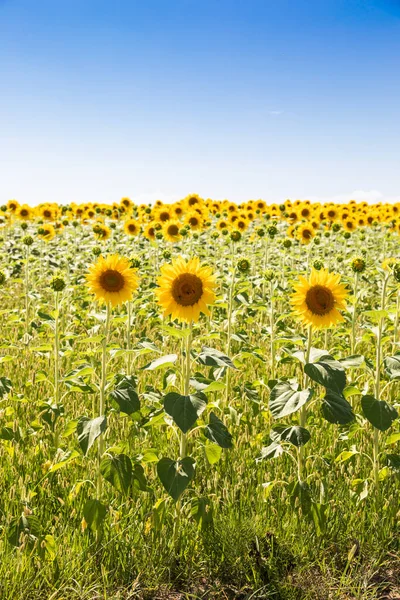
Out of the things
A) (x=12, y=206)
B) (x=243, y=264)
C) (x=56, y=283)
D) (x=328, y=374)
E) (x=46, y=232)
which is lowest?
(x=328, y=374)

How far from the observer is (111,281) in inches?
145

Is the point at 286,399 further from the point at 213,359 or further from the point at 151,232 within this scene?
the point at 151,232

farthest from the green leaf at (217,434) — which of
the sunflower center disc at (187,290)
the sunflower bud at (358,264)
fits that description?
the sunflower bud at (358,264)

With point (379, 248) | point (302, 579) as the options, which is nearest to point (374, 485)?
point (302, 579)

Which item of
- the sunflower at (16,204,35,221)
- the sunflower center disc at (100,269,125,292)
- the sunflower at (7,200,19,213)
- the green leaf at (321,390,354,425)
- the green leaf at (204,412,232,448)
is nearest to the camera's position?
the green leaf at (204,412,232,448)

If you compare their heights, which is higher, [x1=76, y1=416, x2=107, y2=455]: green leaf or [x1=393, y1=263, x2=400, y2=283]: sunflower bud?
[x1=393, y1=263, x2=400, y2=283]: sunflower bud

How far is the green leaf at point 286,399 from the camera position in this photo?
3.14 meters

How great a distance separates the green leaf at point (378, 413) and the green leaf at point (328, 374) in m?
0.37

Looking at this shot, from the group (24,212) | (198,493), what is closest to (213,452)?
(198,493)

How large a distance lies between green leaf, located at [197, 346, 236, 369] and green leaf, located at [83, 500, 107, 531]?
93 cm

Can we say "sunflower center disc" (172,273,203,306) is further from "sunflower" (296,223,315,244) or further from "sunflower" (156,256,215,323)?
"sunflower" (296,223,315,244)

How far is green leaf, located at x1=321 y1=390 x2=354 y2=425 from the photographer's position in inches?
128

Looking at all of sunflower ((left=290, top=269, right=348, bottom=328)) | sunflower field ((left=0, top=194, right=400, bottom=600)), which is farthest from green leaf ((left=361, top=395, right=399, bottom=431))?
sunflower ((left=290, top=269, right=348, bottom=328))

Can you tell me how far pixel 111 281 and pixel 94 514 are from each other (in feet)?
4.50
